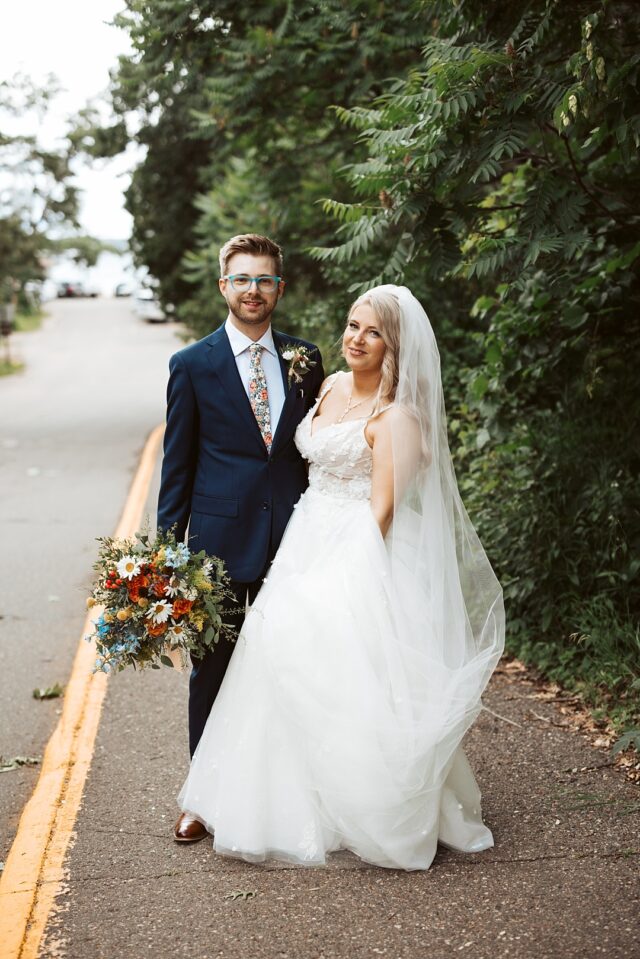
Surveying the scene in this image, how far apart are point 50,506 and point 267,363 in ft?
27.0

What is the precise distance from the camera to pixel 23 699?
254 inches

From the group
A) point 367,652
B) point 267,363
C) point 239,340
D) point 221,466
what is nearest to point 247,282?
point 239,340

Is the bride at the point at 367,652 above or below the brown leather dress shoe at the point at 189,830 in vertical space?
above

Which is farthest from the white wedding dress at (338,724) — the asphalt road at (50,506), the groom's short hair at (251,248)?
the asphalt road at (50,506)

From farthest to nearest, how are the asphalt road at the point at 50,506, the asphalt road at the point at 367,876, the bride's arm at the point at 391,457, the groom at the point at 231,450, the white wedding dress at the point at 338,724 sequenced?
the asphalt road at the point at 50,506 < the groom at the point at 231,450 < the bride's arm at the point at 391,457 < the white wedding dress at the point at 338,724 < the asphalt road at the point at 367,876

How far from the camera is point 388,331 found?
4.25 meters

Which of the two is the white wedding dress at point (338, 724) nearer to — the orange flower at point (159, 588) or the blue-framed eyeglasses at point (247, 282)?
the orange flower at point (159, 588)

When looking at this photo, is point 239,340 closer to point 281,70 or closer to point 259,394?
point 259,394

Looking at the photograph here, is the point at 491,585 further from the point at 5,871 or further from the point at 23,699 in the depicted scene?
the point at 23,699

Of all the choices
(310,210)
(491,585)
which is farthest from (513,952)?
(310,210)

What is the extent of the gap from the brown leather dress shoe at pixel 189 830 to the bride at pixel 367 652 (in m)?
0.04

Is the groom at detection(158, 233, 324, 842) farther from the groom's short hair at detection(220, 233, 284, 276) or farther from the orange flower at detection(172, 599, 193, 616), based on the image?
the orange flower at detection(172, 599, 193, 616)

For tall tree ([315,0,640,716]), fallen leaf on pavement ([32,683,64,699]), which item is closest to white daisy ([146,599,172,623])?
tall tree ([315,0,640,716])

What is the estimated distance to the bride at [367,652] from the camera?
4.01m
